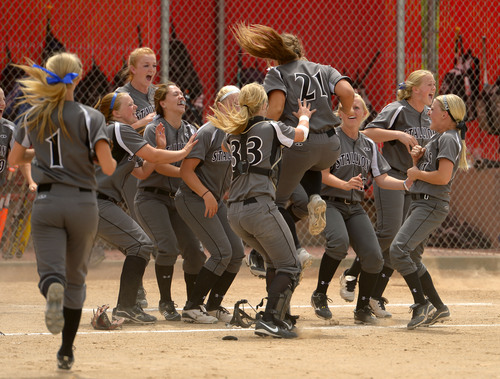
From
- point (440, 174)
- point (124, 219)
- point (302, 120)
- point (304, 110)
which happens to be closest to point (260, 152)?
point (302, 120)

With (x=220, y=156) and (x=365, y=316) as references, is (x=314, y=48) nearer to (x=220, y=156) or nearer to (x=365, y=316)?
(x=220, y=156)

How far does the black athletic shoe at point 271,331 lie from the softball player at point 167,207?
1.30 meters

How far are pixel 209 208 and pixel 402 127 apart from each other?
2089 millimetres

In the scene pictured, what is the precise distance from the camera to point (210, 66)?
1251 centimetres

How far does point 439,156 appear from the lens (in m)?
6.56

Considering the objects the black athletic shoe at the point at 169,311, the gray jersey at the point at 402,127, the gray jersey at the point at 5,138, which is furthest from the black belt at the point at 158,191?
the gray jersey at the point at 402,127

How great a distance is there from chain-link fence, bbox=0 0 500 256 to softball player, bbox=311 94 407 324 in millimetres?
3540

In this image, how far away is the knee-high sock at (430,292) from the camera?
687 cm

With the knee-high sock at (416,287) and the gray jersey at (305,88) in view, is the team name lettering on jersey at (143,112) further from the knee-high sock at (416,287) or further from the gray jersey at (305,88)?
the knee-high sock at (416,287)

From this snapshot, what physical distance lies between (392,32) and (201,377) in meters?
8.74

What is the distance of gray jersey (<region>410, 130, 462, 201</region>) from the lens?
6562 mm

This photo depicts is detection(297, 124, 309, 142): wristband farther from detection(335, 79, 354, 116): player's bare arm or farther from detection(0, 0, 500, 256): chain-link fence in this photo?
detection(0, 0, 500, 256): chain-link fence

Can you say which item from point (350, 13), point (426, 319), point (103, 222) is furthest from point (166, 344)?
point (350, 13)

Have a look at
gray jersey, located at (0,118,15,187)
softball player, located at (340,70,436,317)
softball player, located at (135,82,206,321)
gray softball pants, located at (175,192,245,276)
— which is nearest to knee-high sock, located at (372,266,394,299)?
softball player, located at (340,70,436,317)
